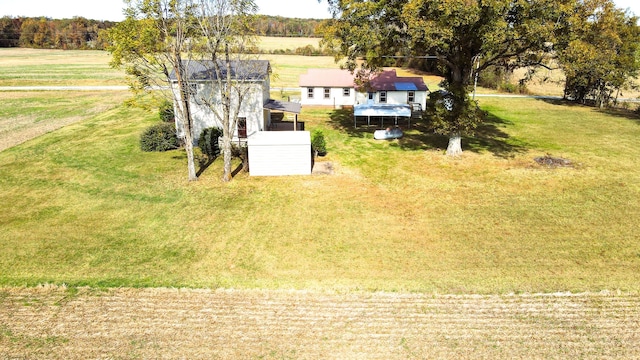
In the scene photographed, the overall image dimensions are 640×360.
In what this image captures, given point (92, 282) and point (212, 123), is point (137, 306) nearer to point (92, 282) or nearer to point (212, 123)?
point (92, 282)

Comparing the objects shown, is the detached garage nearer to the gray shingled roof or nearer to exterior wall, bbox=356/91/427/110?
the gray shingled roof

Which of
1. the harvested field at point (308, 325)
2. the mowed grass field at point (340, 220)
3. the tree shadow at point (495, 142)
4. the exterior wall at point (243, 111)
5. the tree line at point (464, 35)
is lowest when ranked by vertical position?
the harvested field at point (308, 325)

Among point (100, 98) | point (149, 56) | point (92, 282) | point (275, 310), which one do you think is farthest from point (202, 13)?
point (100, 98)

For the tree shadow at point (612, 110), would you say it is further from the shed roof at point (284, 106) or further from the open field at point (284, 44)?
the open field at point (284, 44)

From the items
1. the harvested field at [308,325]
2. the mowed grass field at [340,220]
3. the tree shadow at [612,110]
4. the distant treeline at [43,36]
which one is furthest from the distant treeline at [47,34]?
the harvested field at [308,325]

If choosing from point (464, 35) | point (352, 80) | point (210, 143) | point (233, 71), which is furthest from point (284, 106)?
point (352, 80)
